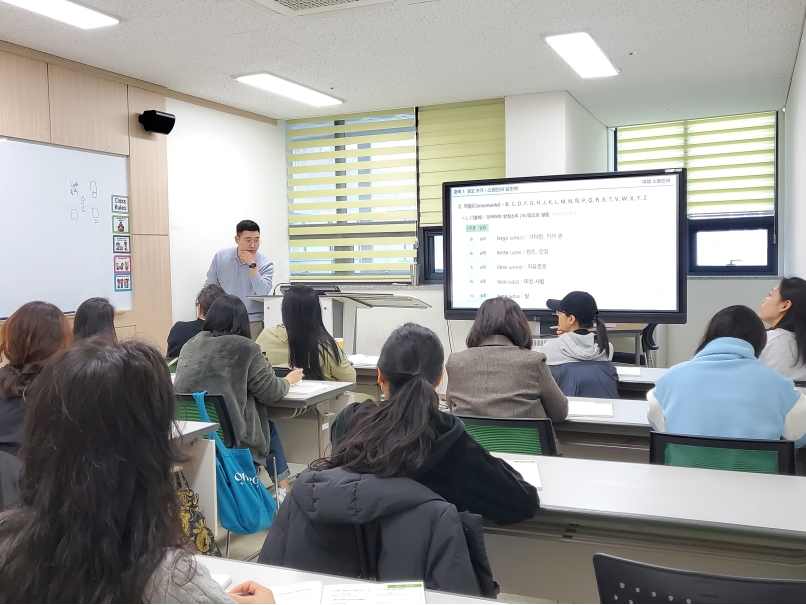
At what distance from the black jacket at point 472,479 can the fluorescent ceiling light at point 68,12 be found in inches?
131

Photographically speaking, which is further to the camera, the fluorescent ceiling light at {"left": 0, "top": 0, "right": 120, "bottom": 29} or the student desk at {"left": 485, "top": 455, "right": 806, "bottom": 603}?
the fluorescent ceiling light at {"left": 0, "top": 0, "right": 120, "bottom": 29}

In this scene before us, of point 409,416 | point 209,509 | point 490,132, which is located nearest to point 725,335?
point 409,416

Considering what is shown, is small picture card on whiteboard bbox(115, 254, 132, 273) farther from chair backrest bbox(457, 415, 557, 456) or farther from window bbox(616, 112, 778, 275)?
window bbox(616, 112, 778, 275)

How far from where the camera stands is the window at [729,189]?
262 inches

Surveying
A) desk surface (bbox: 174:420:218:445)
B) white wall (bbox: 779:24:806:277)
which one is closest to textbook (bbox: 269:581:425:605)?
desk surface (bbox: 174:420:218:445)

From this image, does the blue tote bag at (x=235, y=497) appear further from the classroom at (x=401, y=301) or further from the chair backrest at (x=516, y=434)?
the chair backrest at (x=516, y=434)

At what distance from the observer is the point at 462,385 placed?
2727 millimetres

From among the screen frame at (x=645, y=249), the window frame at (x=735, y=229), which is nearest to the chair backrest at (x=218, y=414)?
the screen frame at (x=645, y=249)

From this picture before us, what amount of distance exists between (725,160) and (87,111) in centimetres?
585

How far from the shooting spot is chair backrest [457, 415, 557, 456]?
234 cm

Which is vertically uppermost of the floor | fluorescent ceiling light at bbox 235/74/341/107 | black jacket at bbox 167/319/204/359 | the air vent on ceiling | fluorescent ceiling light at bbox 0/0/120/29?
fluorescent ceiling light at bbox 235/74/341/107

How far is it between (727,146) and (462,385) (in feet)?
18.3

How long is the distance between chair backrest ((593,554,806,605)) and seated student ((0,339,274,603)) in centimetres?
68

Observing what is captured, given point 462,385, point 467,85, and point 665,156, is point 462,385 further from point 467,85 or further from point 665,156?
point 665,156
